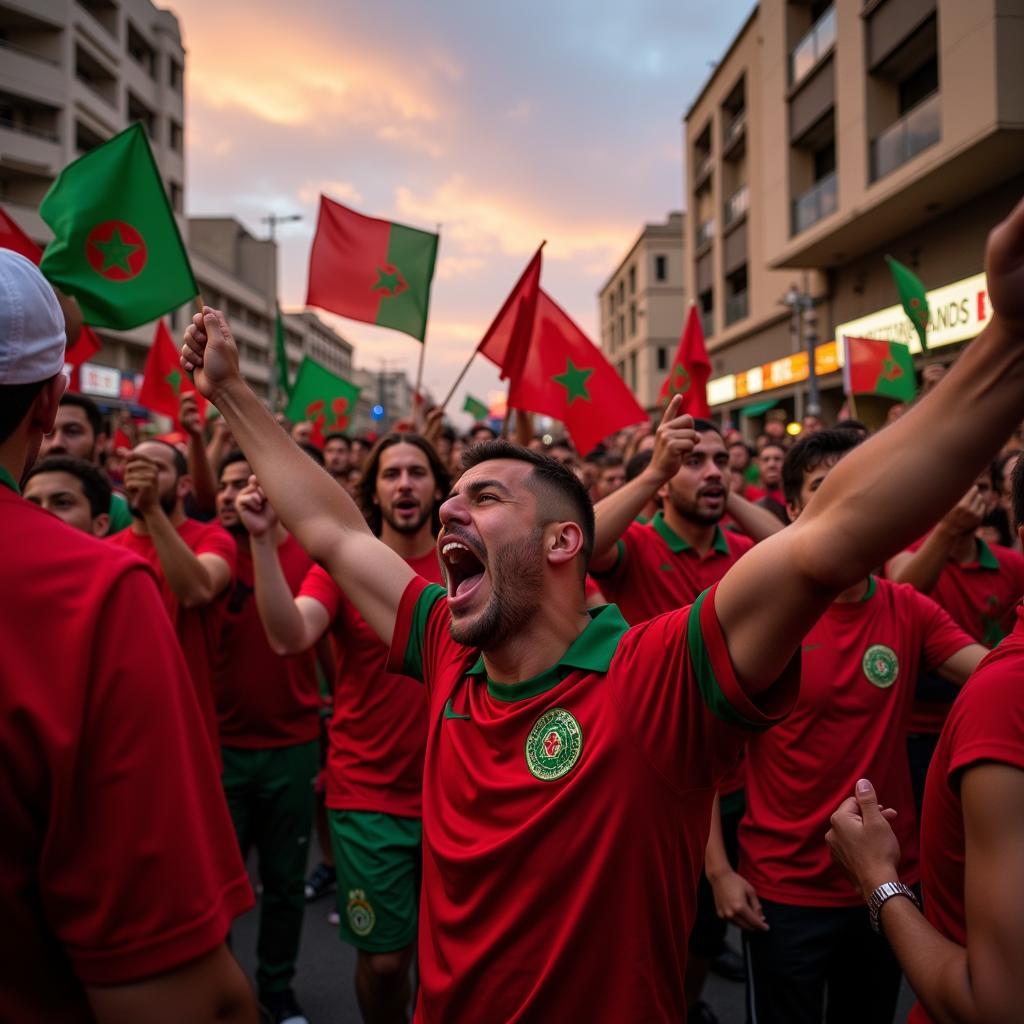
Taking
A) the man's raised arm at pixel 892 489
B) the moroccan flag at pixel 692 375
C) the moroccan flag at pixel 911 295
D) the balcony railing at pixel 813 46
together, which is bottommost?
the man's raised arm at pixel 892 489

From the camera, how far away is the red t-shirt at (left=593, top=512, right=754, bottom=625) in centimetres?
373

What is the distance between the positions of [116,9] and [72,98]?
6275 millimetres

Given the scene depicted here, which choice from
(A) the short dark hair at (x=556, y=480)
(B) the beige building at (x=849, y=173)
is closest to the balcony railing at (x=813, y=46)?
(B) the beige building at (x=849, y=173)

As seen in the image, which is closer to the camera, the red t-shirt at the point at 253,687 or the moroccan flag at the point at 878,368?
the red t-shirt at the point at 253,687

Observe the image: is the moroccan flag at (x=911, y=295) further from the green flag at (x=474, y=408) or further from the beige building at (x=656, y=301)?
the beige building at (x=656, y=301)

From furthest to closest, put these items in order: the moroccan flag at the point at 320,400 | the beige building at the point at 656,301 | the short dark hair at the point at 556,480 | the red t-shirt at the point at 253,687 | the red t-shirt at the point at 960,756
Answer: the beige building at the point at 656,301, the moroccan flag at the point at 320,400, the red t-shirt at the point at 253,687, the short dark hair at the point at 556,480, the red t-shirt at the point at 960,756

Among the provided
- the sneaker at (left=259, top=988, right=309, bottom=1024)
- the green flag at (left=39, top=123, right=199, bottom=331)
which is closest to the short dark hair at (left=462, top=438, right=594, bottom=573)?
the sneaker at (left=259, top=988, right=309, bottom=1024)

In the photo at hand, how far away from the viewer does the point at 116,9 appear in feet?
109

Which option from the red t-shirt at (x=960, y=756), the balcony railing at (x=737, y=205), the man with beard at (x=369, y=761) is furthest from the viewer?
the balcony railing at (x=737, y=205)

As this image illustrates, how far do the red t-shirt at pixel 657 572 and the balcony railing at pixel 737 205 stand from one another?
25242mm

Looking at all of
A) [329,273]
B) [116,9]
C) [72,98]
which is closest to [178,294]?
[329,273]

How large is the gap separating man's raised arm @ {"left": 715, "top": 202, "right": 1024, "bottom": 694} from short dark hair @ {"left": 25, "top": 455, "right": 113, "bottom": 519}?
9.80ft

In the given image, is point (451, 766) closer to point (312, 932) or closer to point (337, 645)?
point (337, 645)

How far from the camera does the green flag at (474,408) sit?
1686 cm
